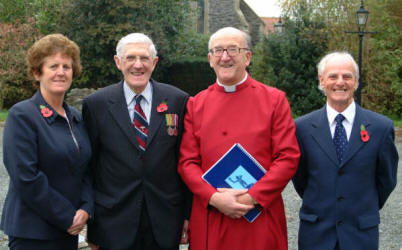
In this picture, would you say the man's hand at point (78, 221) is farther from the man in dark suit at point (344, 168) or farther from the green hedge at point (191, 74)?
the green hedge at point (191, 74)

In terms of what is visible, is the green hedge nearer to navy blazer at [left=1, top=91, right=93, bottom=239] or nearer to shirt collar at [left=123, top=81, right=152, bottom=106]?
shirt collar at [left=123, top=81, right=152, bottom=106]

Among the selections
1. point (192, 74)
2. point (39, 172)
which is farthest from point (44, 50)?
point (192, 74)

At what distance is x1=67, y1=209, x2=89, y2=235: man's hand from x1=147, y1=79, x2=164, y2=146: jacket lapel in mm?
652

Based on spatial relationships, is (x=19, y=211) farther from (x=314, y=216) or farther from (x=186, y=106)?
(x=314, y=216)

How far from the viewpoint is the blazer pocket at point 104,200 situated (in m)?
3.29

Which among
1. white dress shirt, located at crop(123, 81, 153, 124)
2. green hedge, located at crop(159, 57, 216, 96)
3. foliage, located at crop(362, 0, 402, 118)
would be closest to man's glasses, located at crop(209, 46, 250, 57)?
white dress shirt, located at crop(123, 81, 153, 124)

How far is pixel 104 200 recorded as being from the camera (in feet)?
10.9

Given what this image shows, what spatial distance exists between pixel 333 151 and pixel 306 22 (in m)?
15.4

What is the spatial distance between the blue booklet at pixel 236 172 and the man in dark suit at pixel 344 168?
0.37m

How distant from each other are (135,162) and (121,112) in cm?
38

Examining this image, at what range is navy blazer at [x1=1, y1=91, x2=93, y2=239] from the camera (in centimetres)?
286

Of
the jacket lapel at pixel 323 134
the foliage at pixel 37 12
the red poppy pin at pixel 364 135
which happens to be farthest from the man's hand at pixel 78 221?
the foliage at pixel 37 12

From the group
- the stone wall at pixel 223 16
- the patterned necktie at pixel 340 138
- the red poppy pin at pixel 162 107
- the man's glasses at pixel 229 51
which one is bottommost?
the patterned necktie at pixel 340 138

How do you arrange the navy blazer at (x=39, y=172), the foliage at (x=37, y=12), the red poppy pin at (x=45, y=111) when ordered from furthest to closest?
the foliage at (x=37, y=12)
the red poppy pin at (x=45, y=111)
the navy blazer at (x=39, y=172)
